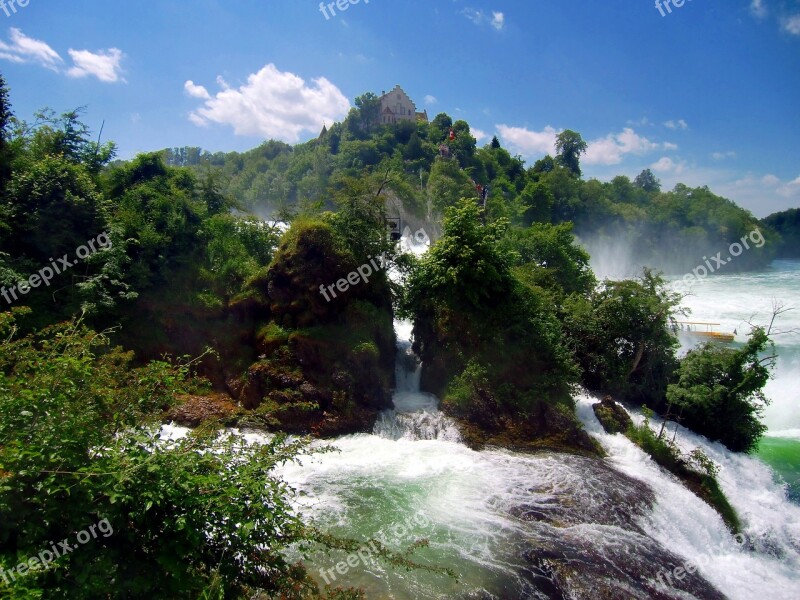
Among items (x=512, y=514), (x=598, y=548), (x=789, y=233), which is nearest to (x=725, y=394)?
(x=598, y=548)

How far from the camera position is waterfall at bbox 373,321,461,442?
14.4 meters

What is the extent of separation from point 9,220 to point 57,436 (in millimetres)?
14969

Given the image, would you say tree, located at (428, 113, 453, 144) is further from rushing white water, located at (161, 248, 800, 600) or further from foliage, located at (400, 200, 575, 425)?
rushing white water, located at (161, 248, 800, 600)

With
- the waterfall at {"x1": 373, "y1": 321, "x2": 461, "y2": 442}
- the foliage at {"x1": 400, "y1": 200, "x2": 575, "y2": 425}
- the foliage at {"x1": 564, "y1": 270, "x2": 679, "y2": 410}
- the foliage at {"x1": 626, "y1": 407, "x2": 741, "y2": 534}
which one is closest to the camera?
the foliage at {"x1": 626, "y1": 407, "x2": 741, "y2": 534}

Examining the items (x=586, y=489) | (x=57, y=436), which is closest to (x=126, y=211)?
(x=57, y=436)

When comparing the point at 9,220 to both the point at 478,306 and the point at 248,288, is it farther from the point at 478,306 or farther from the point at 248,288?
the point at 478,306

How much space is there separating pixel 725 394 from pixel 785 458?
369 centimetres

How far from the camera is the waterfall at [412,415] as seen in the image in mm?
14367

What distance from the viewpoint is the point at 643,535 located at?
10641 millimetres

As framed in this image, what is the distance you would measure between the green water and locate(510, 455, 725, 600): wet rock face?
651cm

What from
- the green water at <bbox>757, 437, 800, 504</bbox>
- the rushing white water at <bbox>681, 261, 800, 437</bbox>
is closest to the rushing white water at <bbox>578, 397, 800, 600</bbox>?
the green water at <bbox>757, 437, 800, 504</bbox>

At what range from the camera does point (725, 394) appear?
16.2 meters

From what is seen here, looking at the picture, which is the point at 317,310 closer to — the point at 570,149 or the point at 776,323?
the point at 776,323

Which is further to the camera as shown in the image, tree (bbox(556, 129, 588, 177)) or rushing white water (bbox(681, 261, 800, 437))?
tree (bbox(556, 129, 588, 177))
